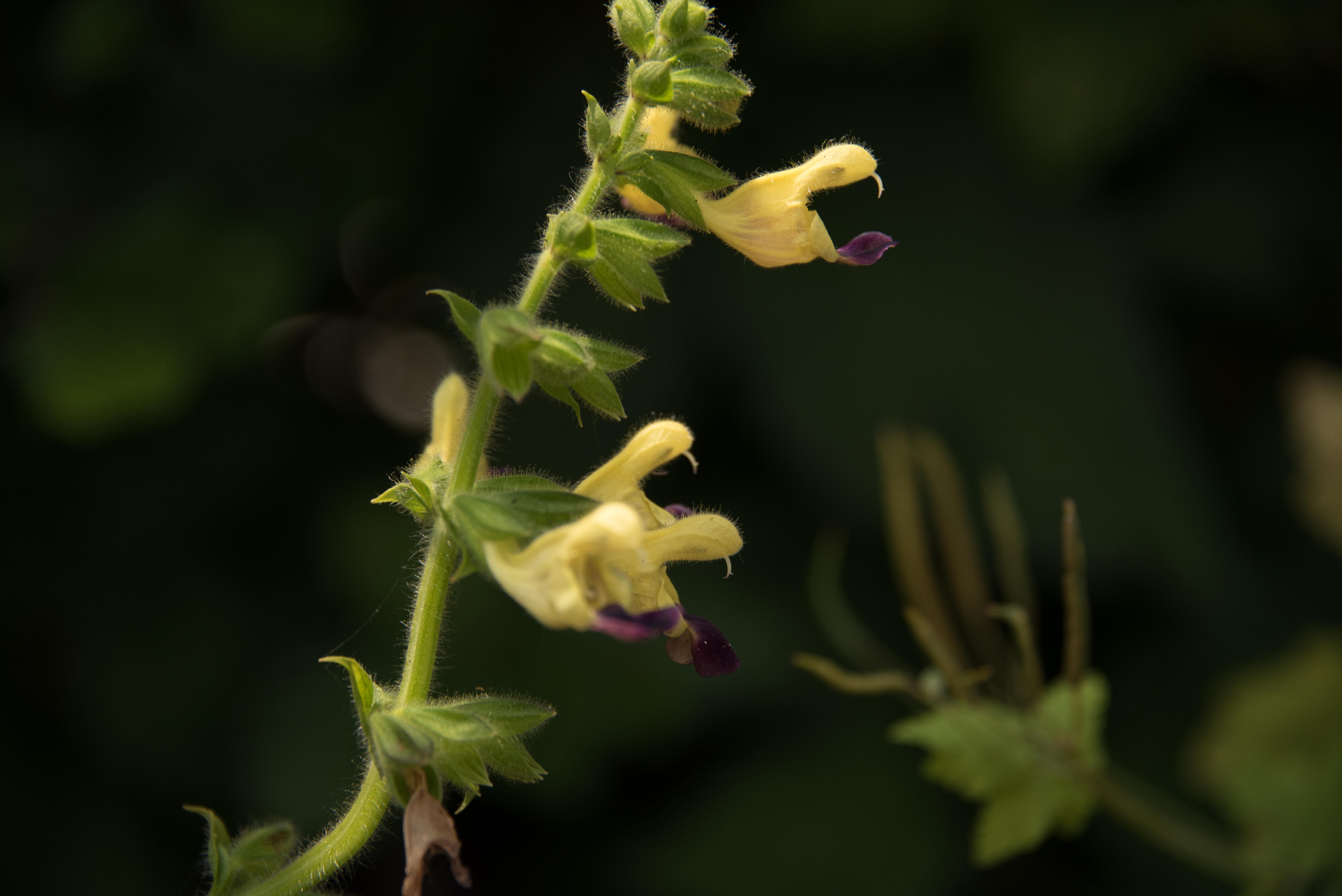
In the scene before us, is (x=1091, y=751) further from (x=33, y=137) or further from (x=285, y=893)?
(x=33, y=137)

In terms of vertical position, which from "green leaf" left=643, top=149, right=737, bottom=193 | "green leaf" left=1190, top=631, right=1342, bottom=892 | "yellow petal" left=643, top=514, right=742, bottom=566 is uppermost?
"green leaf" left=643, top=149, right=737, bottom=193

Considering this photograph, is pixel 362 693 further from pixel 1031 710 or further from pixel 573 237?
pixel 1031 710

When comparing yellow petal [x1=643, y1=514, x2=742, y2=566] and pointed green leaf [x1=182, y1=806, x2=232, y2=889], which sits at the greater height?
yellow petal [x1=643, y1=514, x2=742, y2=566]

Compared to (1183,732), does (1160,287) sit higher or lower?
higher

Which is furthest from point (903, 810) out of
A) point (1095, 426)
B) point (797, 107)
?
point (797, 107)

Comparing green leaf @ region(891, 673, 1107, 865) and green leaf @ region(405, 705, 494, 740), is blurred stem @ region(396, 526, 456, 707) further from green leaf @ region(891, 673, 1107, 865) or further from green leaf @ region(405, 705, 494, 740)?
green leaf @ region(891, 673, 1107, 865)

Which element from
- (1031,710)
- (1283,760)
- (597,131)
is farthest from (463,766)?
(1283,760)

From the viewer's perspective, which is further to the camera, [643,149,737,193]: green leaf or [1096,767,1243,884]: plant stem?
[1096,767,1243,884]: plant stem

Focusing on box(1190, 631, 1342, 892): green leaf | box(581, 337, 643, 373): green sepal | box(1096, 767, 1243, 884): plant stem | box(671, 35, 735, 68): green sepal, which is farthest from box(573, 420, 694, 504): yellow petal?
box(1190, 631, 1342, 892): green leaf
